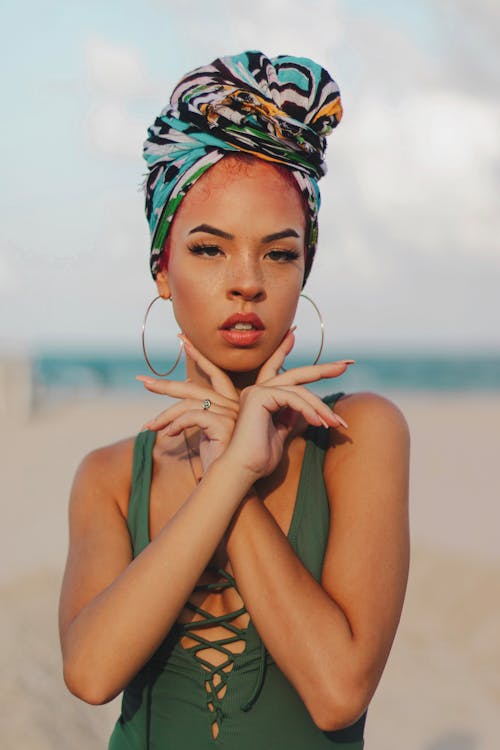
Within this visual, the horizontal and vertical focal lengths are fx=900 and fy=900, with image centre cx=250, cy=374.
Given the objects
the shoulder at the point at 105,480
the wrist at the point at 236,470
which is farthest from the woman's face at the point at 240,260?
the shoulder at the point at 105,480

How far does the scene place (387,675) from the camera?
6855 mm

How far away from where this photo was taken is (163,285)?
325 centimetres

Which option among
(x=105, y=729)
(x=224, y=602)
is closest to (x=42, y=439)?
(x=105, y=729)

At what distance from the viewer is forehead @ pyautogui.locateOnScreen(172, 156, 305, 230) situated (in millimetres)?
2779

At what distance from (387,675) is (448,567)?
7.28 ft

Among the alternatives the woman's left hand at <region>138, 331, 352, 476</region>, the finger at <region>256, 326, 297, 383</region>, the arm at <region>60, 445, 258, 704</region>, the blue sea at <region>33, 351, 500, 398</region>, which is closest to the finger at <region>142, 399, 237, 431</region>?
the woman's left hand at <region>138, 331, 352, 476</region>

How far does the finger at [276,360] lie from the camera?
2811mm

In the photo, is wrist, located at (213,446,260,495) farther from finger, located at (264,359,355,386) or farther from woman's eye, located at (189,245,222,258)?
woman's eye, located at (189,245,222,258)

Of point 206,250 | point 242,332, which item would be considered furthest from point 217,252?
point 242,332

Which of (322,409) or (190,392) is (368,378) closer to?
(190,392)

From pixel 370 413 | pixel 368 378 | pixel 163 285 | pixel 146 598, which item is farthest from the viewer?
pixel 368 378

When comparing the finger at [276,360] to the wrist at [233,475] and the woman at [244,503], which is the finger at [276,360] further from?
the wrist at [233,475]

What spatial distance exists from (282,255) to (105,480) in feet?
3.20

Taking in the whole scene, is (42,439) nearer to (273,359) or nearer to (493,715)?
(493,715)
